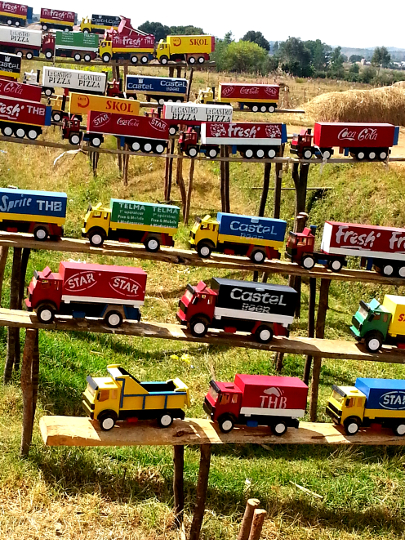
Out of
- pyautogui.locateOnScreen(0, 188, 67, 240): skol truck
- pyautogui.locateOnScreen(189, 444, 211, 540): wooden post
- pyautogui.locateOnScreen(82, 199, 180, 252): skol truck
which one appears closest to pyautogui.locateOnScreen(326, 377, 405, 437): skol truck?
pyautogui.locateOnScreen(189, 444, 211, 540): wooden post

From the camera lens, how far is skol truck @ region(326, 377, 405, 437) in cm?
1104

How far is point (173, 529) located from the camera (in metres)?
10.6

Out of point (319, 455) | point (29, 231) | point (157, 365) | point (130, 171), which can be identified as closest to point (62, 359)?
point (157, 365)

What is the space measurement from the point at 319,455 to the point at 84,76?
1507 cm

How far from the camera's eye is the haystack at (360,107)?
107 ft

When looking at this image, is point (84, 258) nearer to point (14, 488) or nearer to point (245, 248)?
point (245, 248)

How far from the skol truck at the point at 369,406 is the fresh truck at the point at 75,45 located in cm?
2122

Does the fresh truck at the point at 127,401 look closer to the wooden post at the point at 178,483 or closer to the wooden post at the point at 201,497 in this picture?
the wooden post at the point at 178,483

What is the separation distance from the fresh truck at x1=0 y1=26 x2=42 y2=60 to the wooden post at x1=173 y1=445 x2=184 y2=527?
21.7 metres

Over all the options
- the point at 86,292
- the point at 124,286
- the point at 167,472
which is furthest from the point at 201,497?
the point at 86,292

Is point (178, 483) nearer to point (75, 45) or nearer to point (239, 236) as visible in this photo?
point (239, 236)

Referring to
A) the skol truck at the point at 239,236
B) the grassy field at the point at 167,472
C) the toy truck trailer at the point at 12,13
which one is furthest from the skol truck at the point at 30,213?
the toy truck trailer at the point at 12,13

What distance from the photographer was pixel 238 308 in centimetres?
1158

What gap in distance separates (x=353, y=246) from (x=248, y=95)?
36.1 ft
